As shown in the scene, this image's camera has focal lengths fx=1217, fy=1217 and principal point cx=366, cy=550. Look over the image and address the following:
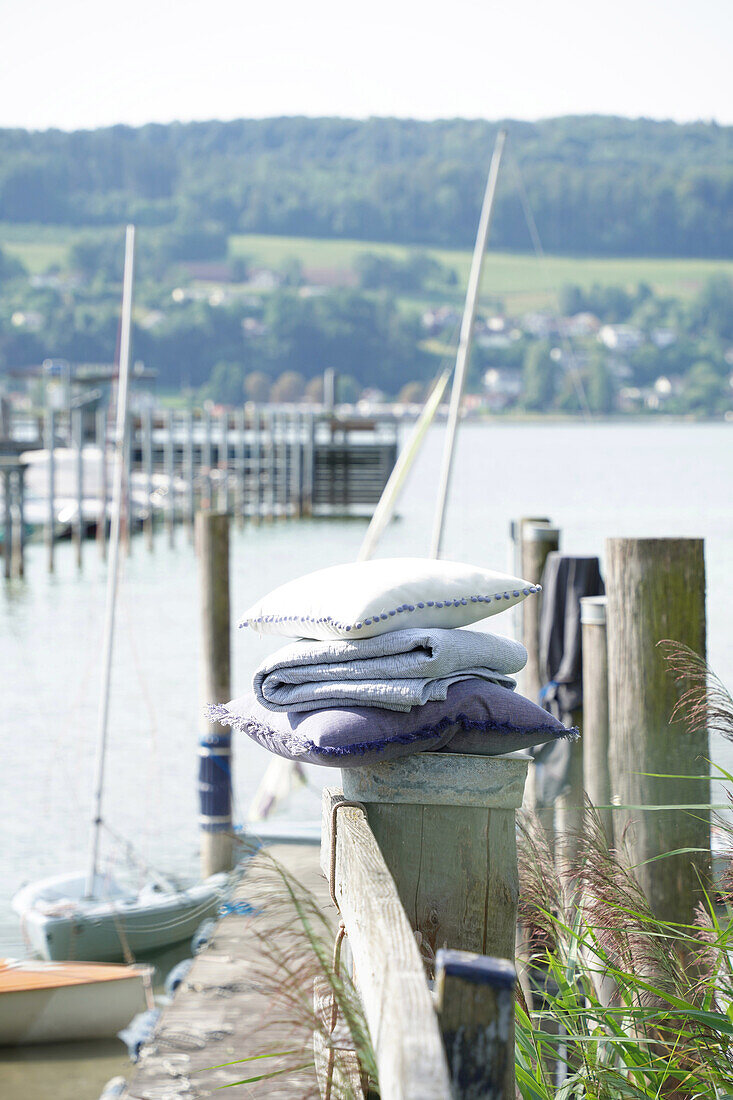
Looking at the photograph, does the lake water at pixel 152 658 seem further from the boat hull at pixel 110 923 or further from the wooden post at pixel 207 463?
the wooden post at pixel 207 463

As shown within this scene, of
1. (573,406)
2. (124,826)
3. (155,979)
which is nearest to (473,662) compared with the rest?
(155,979)

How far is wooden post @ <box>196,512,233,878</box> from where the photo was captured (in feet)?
24.0

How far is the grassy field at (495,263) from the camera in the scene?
120 meters

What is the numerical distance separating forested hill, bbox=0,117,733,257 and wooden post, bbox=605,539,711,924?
12101 centimetres

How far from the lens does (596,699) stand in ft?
14.9

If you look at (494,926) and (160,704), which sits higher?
(494,926)

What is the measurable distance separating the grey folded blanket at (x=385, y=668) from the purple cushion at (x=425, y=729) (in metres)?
0.03

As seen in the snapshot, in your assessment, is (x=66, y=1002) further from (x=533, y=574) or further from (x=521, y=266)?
(x=521, y=266)

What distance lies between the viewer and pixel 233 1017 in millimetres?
4719

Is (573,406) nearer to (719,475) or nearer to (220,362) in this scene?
(719,475)

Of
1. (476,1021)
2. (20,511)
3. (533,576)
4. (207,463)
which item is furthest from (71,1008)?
(207,463)

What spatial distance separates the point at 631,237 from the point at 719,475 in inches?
2422

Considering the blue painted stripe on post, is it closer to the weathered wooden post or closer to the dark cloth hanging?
the dark cloth hanging

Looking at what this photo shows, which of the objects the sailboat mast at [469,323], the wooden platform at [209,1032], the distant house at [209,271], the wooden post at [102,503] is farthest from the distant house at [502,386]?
the wooden platform at [209,1032]
